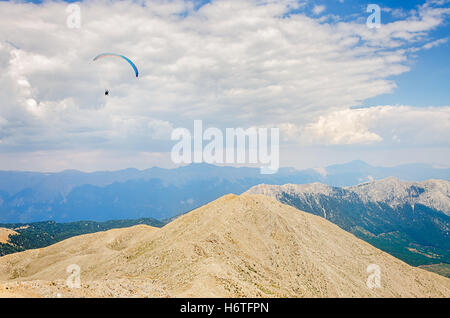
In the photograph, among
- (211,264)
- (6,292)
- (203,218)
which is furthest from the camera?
(203,218)

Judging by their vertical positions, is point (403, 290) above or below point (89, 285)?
below
